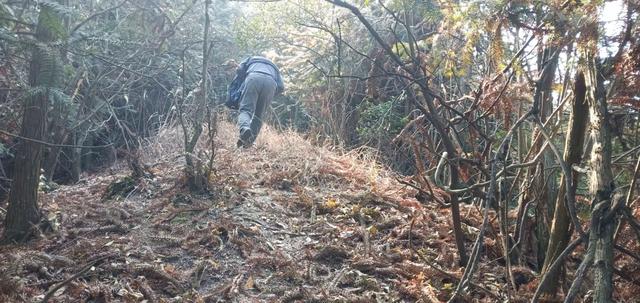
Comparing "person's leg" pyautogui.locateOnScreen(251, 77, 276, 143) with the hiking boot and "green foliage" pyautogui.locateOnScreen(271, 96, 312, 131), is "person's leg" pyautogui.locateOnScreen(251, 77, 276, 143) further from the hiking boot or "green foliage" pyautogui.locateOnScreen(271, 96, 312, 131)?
"green foliage" pyautogui.locateOnScreen(271, 96, 312, 131)

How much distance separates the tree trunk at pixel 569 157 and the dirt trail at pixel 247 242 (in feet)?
1.57

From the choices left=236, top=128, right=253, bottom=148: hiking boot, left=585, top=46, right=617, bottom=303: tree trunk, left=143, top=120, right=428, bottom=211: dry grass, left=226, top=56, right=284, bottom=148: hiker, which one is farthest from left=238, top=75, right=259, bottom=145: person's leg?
left=585, top=46, right=617, bottom=303: tree trunk

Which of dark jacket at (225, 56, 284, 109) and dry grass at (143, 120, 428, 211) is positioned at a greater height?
dark jacket at (225, 56, 284, 109)

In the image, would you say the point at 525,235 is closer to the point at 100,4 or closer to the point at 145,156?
the point at 145,156

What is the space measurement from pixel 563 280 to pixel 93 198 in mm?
4394

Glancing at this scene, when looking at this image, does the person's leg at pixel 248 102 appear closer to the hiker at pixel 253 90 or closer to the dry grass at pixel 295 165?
the hiker at pixel 253 90

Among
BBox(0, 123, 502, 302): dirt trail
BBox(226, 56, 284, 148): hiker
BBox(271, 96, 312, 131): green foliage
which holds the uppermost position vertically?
BBox(226, 56, 284, 148): hiker

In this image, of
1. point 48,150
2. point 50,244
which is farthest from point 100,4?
point 50,244

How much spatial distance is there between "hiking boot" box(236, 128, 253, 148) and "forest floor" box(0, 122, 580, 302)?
879mm

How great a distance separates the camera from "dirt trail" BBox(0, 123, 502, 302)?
3.44 meters

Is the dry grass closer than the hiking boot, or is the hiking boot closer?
the dry grass

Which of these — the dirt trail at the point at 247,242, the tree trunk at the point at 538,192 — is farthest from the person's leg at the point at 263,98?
the tree trunk at the point at 538,192

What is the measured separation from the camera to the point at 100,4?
6.80 meters

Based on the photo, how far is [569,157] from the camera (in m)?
3.05
